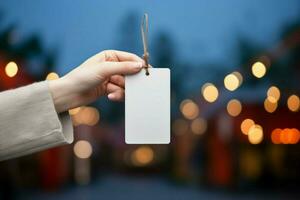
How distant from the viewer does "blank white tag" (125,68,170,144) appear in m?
1.26

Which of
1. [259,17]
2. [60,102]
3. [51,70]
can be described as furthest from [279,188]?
[60,102]

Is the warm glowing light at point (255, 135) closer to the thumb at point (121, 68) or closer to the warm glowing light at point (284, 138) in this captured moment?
the warm glowing light at point (284, 138)

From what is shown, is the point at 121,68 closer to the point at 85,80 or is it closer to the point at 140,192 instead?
the point at 85,80

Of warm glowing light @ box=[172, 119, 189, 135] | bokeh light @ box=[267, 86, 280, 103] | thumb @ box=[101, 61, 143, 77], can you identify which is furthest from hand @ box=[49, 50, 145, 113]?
bokeh light @ box=[267, 86, 280, 103]

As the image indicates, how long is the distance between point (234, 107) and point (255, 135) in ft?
0.69

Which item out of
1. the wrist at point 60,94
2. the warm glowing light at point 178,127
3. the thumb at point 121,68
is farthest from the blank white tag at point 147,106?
the warm glowing light at point 178,127

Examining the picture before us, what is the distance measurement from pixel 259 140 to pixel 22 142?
278cm

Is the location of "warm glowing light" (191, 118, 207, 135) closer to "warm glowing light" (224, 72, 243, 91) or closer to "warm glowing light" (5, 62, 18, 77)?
"warm glowing light" (224, 72, 243, 91)

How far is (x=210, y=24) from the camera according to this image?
3.87m

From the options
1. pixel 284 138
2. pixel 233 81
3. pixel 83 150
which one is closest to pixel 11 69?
pixel 83 150

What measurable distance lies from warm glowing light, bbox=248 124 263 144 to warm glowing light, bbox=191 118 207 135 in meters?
0.27

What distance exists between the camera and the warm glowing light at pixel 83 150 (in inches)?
151

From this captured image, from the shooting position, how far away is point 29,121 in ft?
4.13

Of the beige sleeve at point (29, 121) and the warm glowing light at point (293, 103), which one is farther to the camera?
the warm glowing light at point (293, 103)
